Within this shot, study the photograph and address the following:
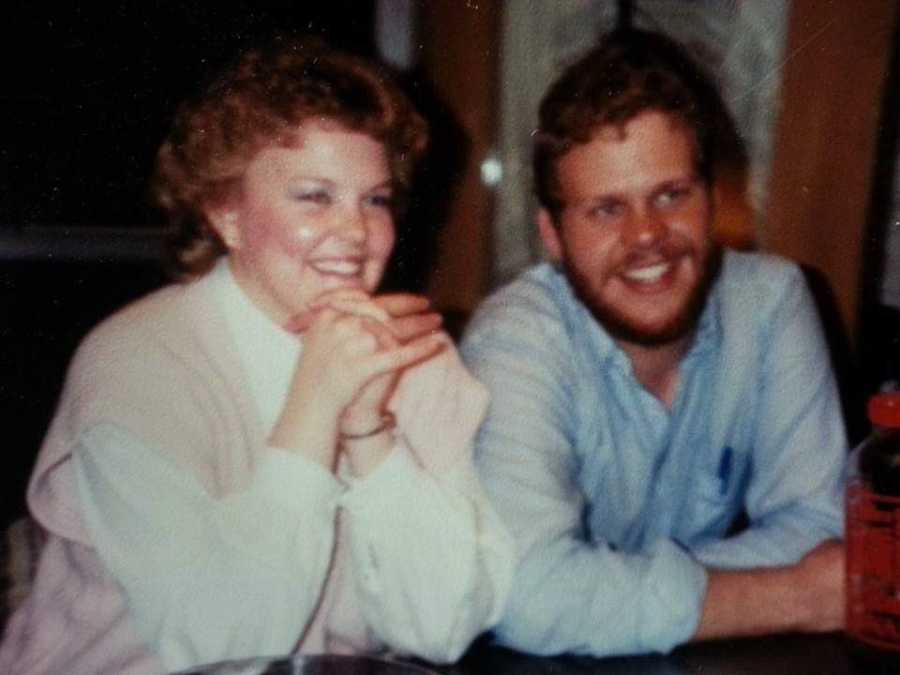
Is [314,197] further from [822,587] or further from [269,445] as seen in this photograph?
[822,587]

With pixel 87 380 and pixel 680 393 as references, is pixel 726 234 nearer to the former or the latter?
pixel 680 393

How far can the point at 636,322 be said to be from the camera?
1.11 meters

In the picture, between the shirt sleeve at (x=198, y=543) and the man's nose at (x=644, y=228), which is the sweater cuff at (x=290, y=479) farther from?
the man's nose at (x=644, y=228)

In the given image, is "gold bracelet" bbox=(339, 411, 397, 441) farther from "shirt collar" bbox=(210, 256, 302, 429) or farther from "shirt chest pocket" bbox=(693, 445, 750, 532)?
"shirt chest pocket" bbox=(693, 445, 750, 532)

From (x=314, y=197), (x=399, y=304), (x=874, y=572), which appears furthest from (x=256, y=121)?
(x=874, y=572)

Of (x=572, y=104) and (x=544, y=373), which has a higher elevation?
(x=572, y=104)

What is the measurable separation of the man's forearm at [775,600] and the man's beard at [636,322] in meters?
0.34

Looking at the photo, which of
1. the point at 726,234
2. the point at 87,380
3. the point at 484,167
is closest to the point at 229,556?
the point at 87,380

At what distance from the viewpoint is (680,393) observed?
1.13 meters

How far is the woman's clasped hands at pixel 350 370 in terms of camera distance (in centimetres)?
75

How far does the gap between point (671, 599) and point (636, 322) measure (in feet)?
1.28

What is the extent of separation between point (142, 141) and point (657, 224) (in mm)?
551

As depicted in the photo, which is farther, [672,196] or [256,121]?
[672,196]

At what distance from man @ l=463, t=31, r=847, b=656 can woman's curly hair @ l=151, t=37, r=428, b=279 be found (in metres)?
0.22
